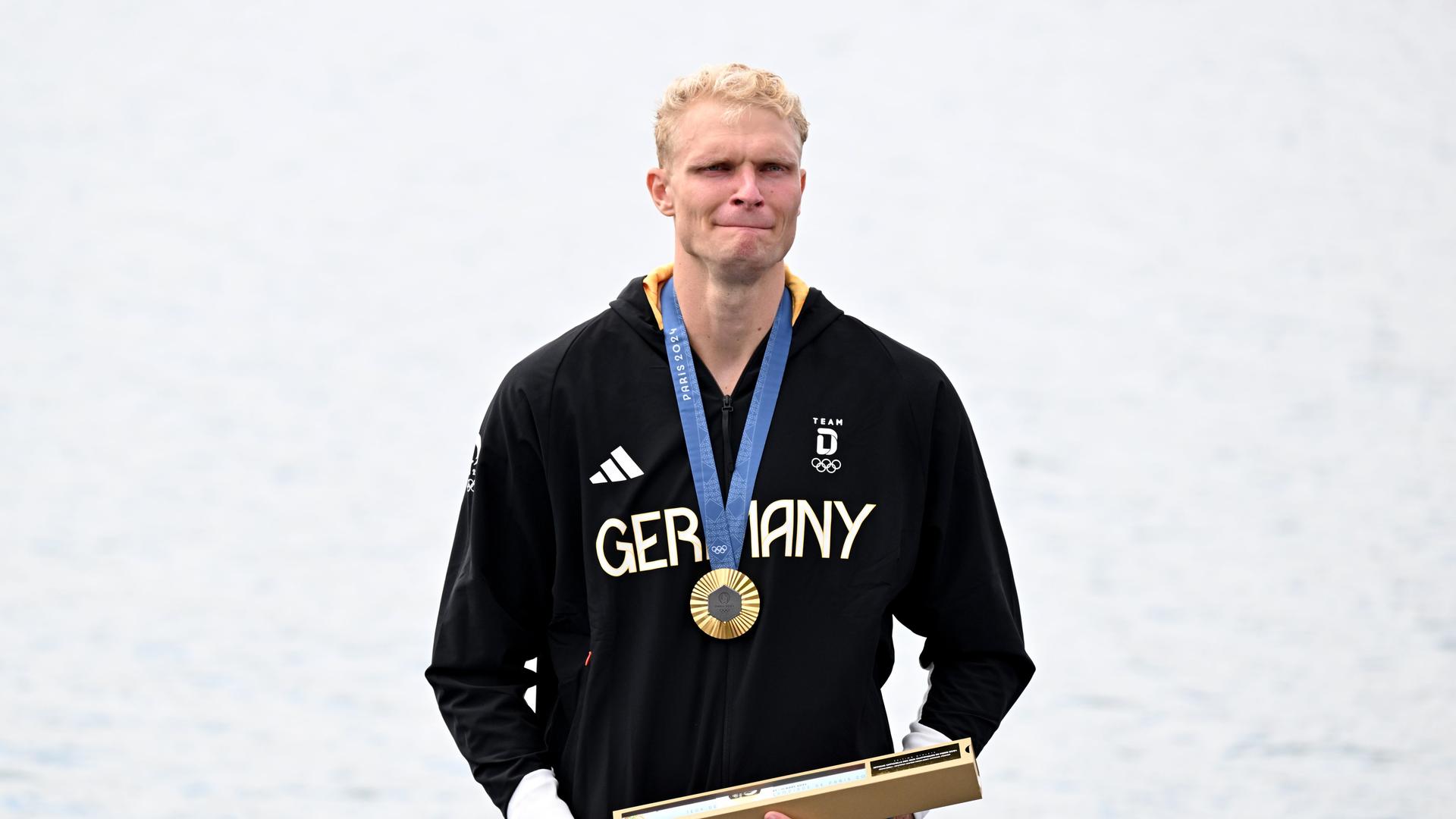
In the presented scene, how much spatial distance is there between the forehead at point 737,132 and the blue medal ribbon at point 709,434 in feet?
0.84

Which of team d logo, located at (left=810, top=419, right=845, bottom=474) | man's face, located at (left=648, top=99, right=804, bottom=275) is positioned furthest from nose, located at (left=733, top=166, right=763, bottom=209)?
team d logo, located at (left=810, top=419, right=845, bottom=474)

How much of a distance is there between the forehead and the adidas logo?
43 cm

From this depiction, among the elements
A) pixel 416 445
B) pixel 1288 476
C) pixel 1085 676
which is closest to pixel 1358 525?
pixel 1288 476

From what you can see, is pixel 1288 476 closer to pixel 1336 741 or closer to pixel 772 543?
pixel 1336 741

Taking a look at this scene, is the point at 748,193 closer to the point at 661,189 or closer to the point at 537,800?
the point at 661,189

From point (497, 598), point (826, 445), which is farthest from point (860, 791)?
point (497, 598)

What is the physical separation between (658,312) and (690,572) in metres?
0.38

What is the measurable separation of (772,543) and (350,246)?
1003cm

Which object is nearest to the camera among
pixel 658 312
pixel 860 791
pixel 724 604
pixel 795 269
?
pixel 860 791

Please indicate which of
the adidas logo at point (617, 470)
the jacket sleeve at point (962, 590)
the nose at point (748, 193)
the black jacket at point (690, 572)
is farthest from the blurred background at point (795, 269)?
the nose at point (748, 193)

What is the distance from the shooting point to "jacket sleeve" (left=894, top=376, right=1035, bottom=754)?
2.53 metres

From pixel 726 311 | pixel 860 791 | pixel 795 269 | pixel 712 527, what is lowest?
pixel 860 791

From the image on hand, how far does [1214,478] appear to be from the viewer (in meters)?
8.84

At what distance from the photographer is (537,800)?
240 centimetres
